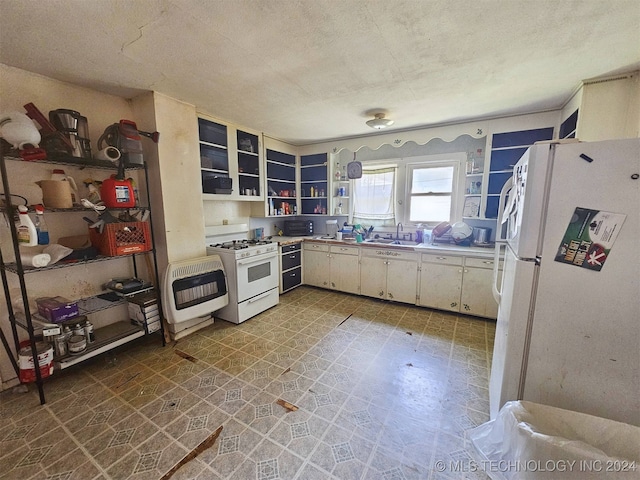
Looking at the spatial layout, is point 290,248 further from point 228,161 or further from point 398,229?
point 398,229

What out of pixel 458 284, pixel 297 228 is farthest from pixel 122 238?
pixel 458 284

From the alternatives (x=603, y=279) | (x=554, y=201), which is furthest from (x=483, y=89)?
(x=603, y=279)

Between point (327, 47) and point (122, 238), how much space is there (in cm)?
224

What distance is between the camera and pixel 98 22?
4.71 feet

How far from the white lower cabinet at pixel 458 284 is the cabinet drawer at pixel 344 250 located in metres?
0.95

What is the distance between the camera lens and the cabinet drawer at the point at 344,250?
3.82 metres

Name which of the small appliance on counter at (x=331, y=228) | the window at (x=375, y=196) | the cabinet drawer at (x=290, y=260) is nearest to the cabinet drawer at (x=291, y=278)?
the cabinet drawer at (x=290, y=260)

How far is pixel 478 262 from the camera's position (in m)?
3.01

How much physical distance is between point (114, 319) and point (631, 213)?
3868 millimetres

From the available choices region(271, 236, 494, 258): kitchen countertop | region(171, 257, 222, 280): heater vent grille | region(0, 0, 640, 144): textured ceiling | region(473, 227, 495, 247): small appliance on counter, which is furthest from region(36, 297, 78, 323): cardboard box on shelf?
region(473, 227, 495, 247): small appliance on counter

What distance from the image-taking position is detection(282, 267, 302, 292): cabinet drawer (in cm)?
401

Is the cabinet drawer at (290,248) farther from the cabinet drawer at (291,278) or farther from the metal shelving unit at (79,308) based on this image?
the metal shelving unit at (79,308)

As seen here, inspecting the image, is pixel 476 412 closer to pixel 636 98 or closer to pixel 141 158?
pixel 636 98

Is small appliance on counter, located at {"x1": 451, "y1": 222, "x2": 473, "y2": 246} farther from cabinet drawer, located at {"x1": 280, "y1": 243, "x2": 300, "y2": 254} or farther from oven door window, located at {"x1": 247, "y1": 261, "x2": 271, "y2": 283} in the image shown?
oven door window, located at {"x1": 247, "y1": 261, "x2": 271, "y2": 283}
